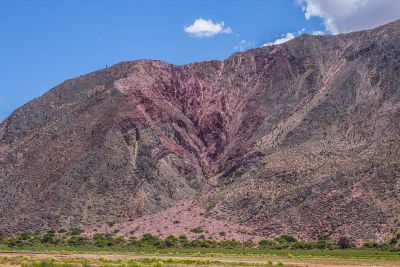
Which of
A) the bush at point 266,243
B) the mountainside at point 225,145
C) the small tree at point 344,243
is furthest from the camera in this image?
the mountainside at point 225,145

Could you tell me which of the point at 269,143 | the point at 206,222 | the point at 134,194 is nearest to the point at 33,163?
the point at 134,194

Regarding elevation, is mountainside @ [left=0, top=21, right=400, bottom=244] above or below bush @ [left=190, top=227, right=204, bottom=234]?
above

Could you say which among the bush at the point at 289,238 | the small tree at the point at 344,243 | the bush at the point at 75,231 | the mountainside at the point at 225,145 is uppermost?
the mountainside at the point at 225,145

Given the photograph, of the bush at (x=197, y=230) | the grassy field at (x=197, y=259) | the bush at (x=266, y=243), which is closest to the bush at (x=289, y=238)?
the bush at (x=266, y=243)

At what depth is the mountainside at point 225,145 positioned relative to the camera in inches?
3442

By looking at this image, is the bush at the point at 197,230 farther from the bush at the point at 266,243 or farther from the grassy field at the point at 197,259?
the grassy field at the point at 197,259

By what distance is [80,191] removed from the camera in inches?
3952

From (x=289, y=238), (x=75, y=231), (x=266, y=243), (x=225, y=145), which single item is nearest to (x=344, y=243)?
(x=289, y=238)

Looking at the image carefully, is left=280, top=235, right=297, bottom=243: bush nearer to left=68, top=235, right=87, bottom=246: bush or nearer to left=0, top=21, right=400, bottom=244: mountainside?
left=0, top=21, right=400, bottom=244: mountainside

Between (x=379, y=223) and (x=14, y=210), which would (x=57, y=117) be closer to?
(x=14, y=210)

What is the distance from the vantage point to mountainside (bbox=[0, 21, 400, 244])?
87.4 meters

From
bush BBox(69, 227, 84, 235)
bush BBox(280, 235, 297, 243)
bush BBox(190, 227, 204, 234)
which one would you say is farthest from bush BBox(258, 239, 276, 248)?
bush BBox(69, 227, 84, 235)

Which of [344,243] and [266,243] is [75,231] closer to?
[266,243]

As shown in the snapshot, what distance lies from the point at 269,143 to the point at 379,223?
30743 millimetres
